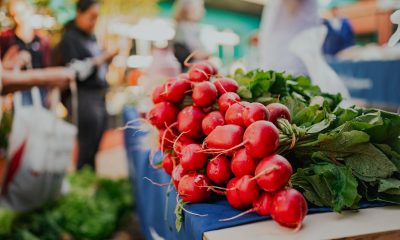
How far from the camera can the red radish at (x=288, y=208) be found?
0.94 meters

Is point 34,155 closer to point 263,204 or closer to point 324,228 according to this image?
point 263,204

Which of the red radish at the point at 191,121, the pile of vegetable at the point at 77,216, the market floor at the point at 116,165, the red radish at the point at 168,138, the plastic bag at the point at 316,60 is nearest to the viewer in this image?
the red radish at the point at 191,121

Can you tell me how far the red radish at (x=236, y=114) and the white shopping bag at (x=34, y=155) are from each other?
1.98m

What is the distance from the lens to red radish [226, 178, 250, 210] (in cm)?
106

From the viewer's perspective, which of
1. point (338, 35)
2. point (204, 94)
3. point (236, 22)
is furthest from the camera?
point (236, 22)

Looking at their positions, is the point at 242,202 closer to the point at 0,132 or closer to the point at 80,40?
the point at 0,132

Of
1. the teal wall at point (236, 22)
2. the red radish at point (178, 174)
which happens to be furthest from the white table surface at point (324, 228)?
the teal wall at point (236, 22)

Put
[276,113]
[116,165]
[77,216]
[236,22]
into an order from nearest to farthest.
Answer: [276,113], [77,216], [116,165], [236,22]

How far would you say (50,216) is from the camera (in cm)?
295

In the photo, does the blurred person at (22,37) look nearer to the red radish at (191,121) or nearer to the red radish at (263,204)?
the red radish at (191,121)

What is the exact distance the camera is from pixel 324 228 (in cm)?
98

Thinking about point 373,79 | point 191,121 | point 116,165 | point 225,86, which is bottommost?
point 116,165

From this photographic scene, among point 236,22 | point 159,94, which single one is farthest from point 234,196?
point 236,22

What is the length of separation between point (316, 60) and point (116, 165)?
13.0 ft
